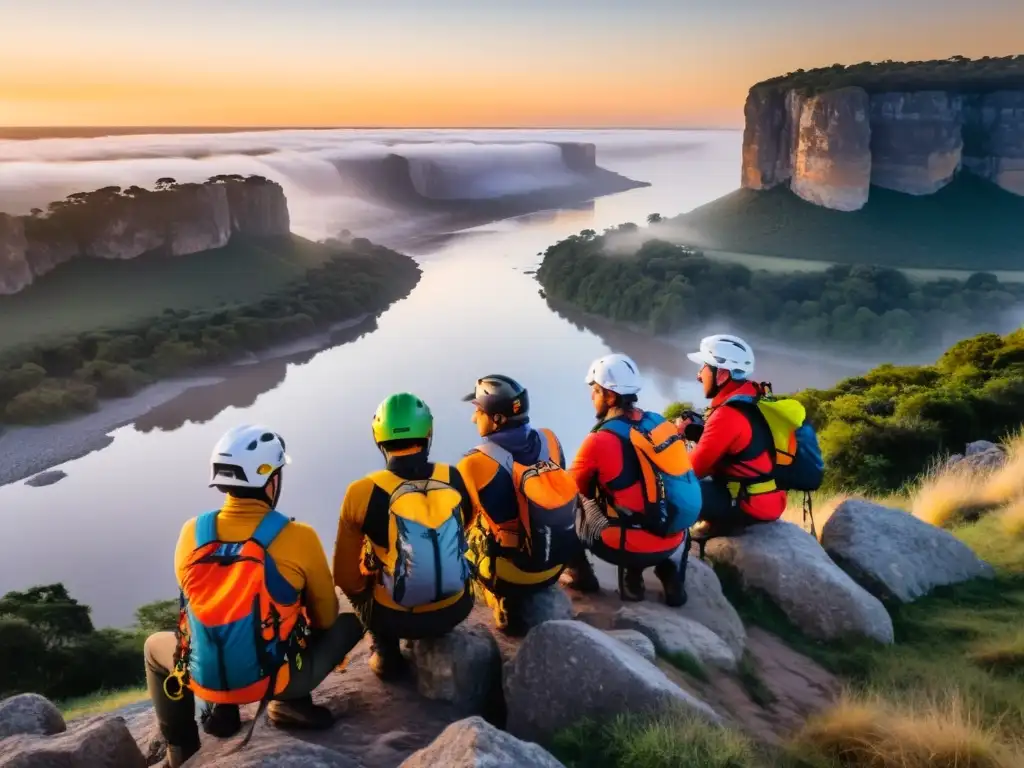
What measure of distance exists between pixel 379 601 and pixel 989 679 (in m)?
4.22

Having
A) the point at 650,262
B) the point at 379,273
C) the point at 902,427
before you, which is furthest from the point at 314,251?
the point at 902,427

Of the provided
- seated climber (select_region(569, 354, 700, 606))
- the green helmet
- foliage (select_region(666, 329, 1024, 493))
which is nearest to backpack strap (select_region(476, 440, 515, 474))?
the green helmet

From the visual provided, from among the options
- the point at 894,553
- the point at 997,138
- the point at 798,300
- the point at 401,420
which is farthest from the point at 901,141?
the point at 401,420

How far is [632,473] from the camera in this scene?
5.40 metres

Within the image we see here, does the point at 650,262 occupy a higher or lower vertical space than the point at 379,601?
lower

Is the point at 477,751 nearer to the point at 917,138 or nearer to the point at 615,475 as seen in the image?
the point at 615,475

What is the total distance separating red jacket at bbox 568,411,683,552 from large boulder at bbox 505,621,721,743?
4.04 ft

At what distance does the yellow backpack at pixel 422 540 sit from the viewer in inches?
164

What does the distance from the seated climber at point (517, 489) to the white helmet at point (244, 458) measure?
129 cm

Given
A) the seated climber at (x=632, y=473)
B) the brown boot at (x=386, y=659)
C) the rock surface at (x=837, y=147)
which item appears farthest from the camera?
the rock surface at (x=837, y=147)

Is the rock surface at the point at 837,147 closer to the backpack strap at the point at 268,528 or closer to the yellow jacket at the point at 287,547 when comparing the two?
the yellow jacket at the point at 287,547

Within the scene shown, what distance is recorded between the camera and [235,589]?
12.0 ft

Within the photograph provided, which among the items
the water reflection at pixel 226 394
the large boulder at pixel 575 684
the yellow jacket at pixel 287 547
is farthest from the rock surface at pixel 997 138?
the yellow jacket at pixel 287 547

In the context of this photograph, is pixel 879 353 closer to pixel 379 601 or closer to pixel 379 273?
pixel 379 273
